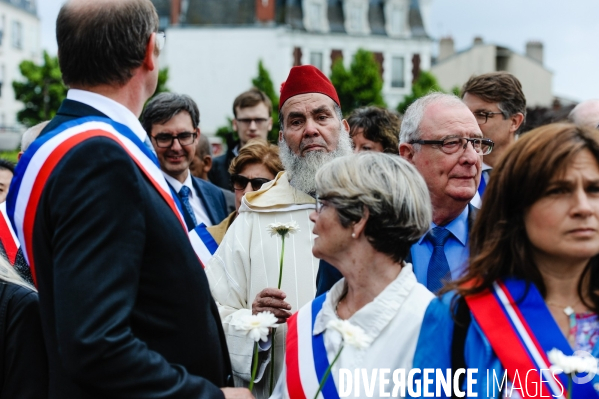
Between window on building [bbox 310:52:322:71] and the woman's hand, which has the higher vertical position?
window on building [bbox 310:52:322:71]

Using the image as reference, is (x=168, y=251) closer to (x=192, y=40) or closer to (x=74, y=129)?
(x=74, y=129)

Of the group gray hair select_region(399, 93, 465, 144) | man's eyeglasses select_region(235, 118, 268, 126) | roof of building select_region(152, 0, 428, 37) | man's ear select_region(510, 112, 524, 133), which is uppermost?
roof of building select_region(152, 0, 428, 37)

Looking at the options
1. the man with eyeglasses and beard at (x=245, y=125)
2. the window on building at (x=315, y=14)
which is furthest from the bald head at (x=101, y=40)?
the window on building at (x=315, y=14)

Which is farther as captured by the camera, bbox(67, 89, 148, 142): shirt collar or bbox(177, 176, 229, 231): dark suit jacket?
bbox(177, 176, 229, 231): dark suit jacket

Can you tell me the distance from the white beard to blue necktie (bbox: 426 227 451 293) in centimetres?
67

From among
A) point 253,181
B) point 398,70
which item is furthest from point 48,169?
point 398,70

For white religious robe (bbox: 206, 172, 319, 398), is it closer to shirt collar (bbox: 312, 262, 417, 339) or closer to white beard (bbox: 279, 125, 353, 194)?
white beard (bbox: 279, 125, 353, 194)

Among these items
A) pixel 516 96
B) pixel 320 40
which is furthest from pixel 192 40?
pixel 516 96

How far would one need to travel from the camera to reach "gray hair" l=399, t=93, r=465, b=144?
3905mm

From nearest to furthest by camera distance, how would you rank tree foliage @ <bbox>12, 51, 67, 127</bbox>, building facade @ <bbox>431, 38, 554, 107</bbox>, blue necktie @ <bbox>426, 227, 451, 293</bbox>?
blue necktie @ <bbox>426, 227, 451, 293</bbox>, tree foliage @ <bbox>12, 51, 67, 127</bbox>, building facade @ <bbox>431, 38, 554, 107</bbox>

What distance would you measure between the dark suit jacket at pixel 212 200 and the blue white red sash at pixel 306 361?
122 inches

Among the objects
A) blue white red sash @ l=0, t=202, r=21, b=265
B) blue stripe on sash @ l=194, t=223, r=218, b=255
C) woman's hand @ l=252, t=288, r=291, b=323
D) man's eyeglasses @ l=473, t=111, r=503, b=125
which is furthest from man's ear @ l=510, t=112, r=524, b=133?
blue white red sash @ l=0, t=202, r=21, b=265

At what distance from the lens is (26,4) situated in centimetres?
5888

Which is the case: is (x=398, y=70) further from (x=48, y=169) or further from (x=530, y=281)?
(x=48, y=169)
